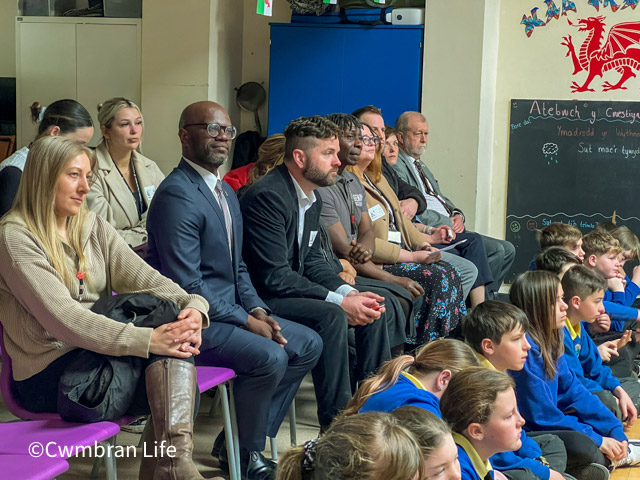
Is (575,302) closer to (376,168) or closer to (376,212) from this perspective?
(376,212)

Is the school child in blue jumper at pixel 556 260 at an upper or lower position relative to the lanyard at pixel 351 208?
lower

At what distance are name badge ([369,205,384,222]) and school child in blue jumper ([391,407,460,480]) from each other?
2.47 metres

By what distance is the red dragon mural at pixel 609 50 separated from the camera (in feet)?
21.1

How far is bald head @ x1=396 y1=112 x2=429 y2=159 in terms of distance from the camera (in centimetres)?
561

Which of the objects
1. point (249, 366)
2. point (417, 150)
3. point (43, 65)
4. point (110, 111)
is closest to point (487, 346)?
point (249, 366)

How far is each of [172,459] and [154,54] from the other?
4.36 meters

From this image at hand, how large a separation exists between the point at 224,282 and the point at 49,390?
87cm

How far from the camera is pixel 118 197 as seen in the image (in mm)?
4082

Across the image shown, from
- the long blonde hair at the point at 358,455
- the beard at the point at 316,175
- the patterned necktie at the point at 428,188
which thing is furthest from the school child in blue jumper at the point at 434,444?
the patterned necktie at the point at 428,188

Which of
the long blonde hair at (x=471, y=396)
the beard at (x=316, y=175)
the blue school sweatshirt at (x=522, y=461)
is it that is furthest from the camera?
the beard at (x=316, y=175)

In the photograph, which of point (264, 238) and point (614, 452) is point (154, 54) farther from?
point (614, 452)

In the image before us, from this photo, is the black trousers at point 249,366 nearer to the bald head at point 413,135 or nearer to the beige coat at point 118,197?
the beige coat at point 118,197

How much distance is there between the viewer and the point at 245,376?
295 cm

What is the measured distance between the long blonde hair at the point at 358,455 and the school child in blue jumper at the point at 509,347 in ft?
4.04
